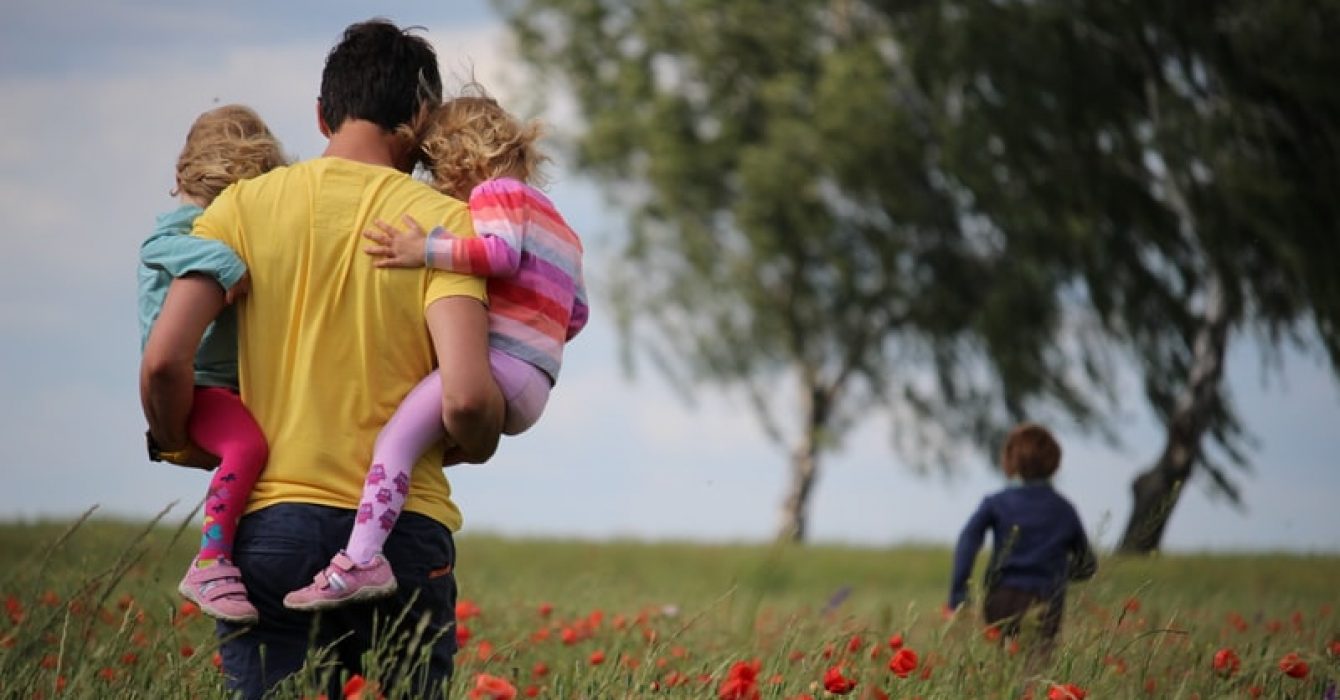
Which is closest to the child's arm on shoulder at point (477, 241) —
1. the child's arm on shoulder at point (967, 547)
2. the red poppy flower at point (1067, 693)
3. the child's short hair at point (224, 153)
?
the child's short hair at point (224, 153)

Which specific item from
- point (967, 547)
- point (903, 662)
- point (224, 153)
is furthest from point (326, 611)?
point (967, 547)

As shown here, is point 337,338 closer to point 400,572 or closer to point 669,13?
point 400,572

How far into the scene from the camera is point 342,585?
3.26 metres

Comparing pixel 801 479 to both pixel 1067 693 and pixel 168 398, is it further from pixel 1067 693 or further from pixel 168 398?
pixel 168 398

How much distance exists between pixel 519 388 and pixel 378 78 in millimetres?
738

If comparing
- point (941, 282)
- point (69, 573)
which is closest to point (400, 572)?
point (69, 573)

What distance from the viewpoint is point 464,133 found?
3557mm

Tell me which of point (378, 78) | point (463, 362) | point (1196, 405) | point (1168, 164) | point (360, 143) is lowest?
point (463, 362)

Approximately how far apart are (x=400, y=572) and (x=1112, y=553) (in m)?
2.38

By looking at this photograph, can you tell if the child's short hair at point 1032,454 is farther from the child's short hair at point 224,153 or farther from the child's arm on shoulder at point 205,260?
the child's arm on shoulder at point 205,260

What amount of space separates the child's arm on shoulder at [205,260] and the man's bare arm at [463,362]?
40 centimetres

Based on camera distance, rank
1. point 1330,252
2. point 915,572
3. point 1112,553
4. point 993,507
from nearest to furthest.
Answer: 1. point 1112,553
2. point 993,507
3. point 1330,252
4. point 915,572

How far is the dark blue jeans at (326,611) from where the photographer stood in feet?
10.9

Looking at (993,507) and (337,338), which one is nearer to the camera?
(337,338)
